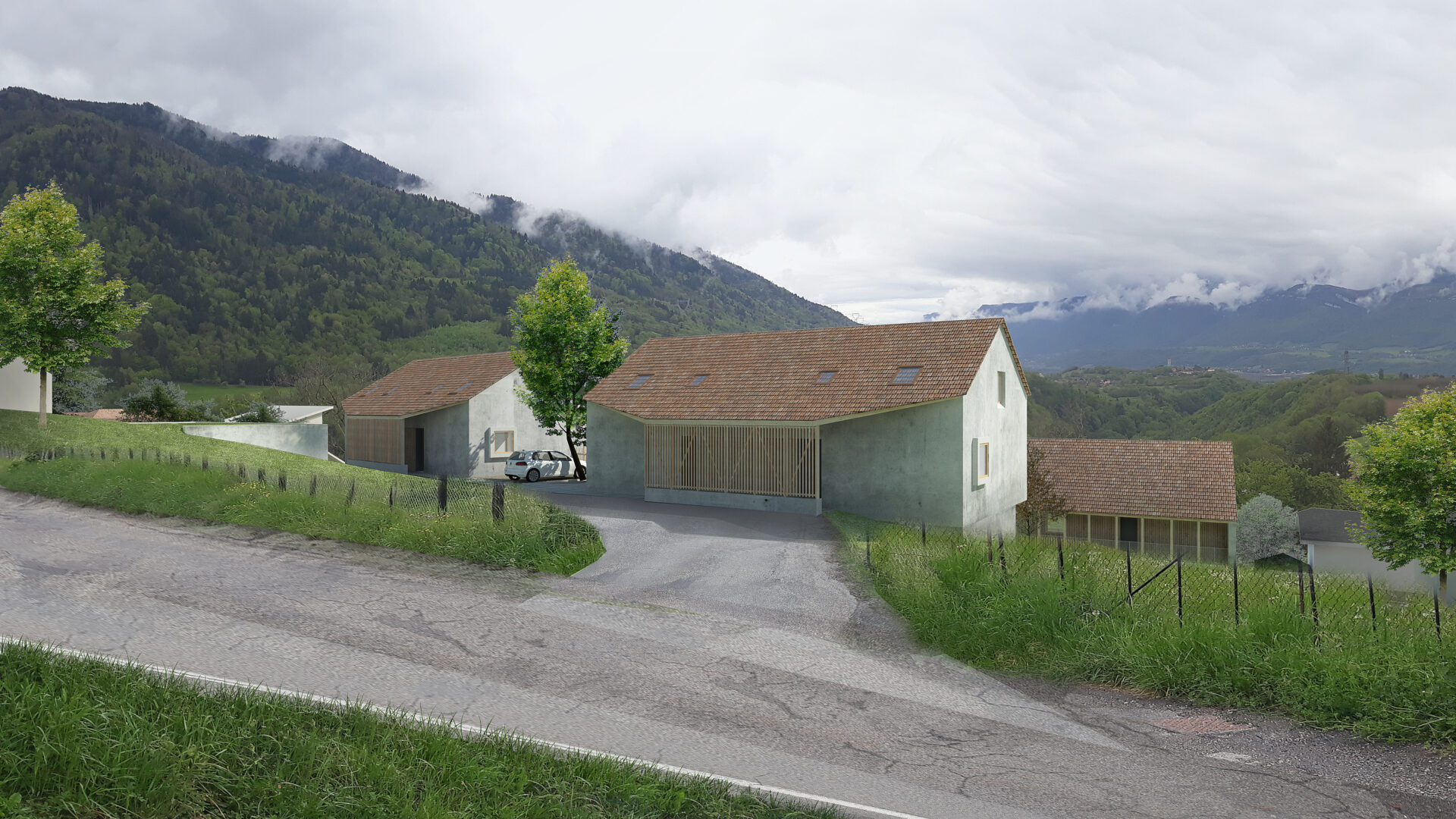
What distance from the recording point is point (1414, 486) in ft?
108

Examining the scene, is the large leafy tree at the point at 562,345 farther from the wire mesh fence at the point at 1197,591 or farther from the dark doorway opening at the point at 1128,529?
the dark doorway opening at the point at 1128,529

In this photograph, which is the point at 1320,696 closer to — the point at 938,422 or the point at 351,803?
the point at 351,803

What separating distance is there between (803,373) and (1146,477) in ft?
80.1

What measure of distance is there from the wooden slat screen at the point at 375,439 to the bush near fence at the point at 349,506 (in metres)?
18.0

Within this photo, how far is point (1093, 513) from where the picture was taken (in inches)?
1594

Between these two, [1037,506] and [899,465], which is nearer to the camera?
[899,465]

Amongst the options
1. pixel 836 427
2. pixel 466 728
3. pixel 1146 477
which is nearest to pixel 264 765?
pixel 466 728

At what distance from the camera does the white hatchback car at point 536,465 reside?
36062 mm

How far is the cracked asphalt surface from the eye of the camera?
19.4 feet

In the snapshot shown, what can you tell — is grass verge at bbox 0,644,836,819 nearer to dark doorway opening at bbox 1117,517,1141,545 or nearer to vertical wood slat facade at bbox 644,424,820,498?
vertical wood slat facade at bbox 644,424,820,498

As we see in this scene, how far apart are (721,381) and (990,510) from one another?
9011 mm

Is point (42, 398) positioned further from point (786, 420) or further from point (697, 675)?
point (697, 675)

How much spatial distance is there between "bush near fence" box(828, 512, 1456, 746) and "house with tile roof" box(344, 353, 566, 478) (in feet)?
95.0

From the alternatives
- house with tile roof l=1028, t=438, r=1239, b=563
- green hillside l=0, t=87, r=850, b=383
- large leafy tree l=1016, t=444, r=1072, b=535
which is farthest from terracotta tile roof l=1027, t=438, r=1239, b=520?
green hillside l=0, t=87, r=850, b=383
